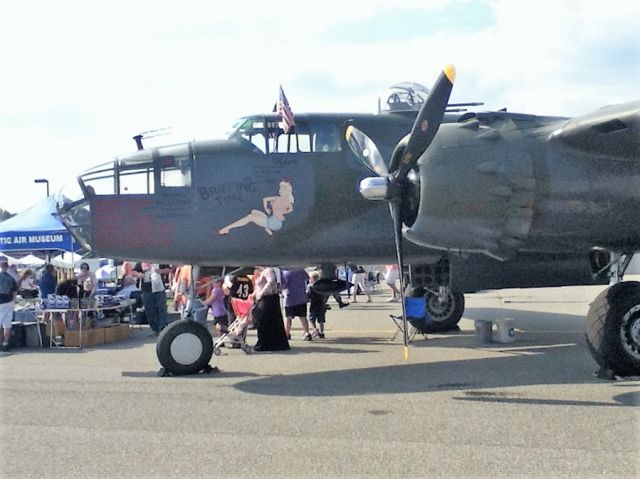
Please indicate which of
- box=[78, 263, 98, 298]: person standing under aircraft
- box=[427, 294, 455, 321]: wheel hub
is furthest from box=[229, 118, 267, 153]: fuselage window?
box=[78, 263, 98, 298]: person standing under aircraft

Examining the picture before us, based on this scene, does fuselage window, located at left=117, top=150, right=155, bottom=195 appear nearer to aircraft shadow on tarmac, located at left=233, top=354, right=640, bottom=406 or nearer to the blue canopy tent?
aircraft shadow on tarmac, located at left=233, top=354, right=640, bottom=406

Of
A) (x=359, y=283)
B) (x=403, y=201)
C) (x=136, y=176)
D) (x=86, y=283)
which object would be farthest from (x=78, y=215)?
(x=359, y=283)

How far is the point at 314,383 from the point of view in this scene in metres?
9.78

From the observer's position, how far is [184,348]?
10609 mm

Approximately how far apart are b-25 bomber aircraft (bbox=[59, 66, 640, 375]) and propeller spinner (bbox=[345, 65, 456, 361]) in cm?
2

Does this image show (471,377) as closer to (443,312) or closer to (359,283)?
(443,312)

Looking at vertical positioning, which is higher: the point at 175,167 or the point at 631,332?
the point at 175,167

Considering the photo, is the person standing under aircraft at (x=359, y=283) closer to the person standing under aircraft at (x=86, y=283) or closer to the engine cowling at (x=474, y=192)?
the person standing under aircraft at (x=86, y=283)

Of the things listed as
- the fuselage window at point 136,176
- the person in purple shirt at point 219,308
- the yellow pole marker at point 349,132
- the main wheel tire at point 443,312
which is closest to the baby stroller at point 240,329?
the person in purple shirt at point 219,308

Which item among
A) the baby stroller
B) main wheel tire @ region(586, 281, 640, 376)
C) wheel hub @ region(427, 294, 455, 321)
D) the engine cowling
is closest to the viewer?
the engine cowling

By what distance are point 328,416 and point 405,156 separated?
132 inches

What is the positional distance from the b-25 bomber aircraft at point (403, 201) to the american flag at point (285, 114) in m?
0.03

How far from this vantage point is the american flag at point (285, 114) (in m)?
11.1

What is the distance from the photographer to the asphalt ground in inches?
234
